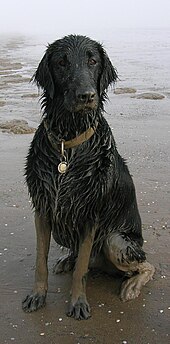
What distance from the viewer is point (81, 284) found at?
4492 mm

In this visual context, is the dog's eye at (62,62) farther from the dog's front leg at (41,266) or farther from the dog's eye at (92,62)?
the dog's front leg at (41,266)

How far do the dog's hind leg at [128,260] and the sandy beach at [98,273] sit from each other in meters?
0.08

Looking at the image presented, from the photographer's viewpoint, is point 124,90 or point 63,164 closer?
point 63,164

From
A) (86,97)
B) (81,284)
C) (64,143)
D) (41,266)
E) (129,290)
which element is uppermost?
(86,97)

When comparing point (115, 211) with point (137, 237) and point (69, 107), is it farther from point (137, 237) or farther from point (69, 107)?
point (69, 107)

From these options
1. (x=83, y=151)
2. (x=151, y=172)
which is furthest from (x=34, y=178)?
(x=151, y=172)

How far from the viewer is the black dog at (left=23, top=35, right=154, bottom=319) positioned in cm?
430

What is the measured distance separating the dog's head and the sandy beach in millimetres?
1756

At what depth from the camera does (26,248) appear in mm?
5473

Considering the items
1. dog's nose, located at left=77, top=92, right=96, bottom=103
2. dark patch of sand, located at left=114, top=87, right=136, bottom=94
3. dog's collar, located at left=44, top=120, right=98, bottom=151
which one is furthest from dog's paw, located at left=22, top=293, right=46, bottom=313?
dark patch of sand, located at left=114, top=87, right=136, bottom=94

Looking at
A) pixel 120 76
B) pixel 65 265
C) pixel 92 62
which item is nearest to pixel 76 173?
pixel 92 62

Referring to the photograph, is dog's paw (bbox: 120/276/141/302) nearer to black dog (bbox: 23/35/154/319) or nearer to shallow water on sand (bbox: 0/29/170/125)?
black dog (bbox: 23/35/154/319)

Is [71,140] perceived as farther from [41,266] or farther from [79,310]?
[79,310]

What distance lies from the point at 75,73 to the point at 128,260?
1.70m
